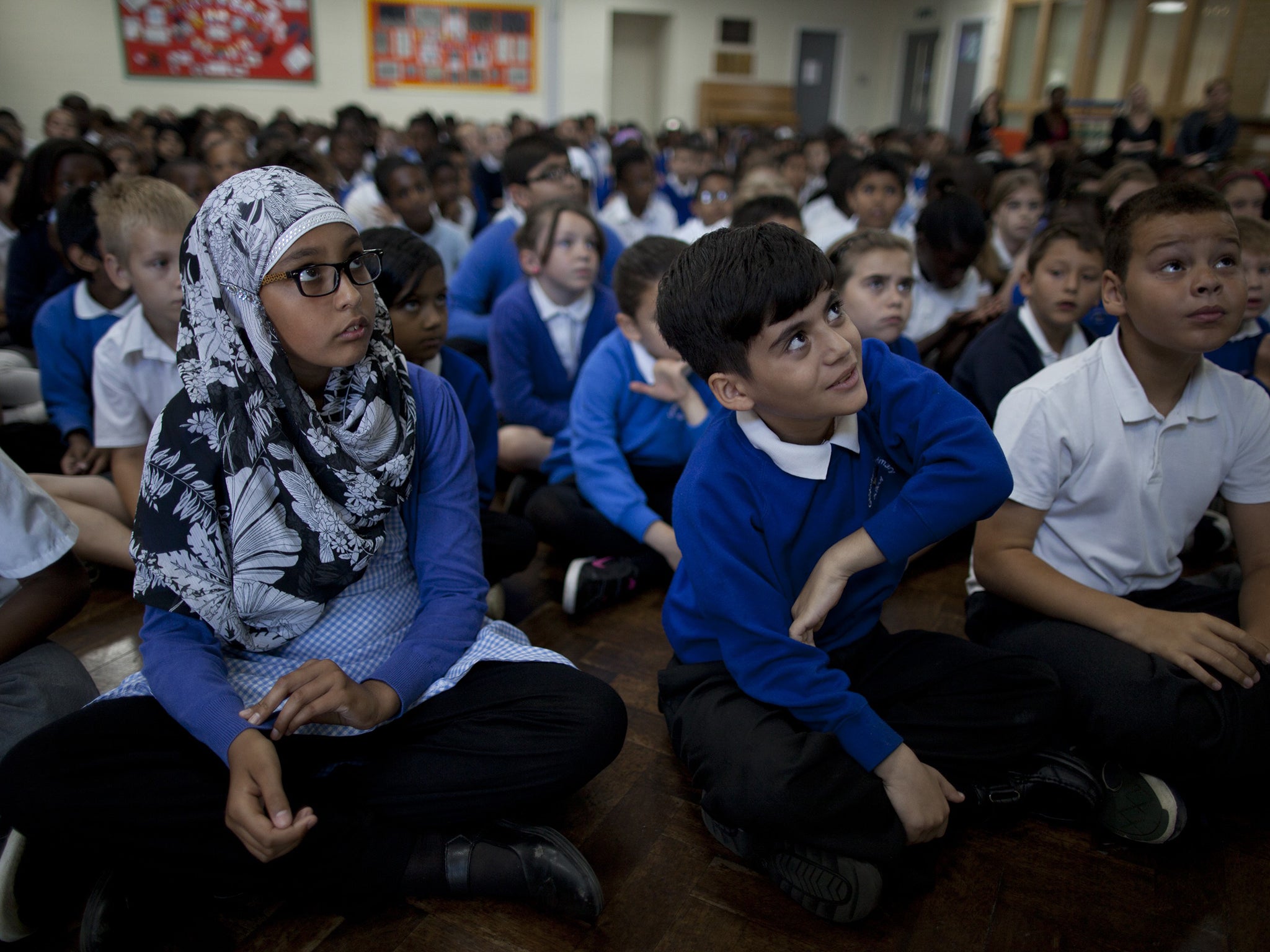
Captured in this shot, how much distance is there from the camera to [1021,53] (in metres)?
11.1

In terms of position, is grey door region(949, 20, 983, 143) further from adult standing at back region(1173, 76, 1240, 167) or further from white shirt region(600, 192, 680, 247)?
white shirt region(600, 192, 680, 247)

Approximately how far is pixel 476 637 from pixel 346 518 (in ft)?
0.88

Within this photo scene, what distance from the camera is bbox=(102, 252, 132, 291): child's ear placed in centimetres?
188

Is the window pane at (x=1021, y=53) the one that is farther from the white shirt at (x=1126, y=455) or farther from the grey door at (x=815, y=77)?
the white shirt at (x=1126, y=455)

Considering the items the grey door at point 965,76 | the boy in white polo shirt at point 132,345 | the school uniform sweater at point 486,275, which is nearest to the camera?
the boy in white polo shirt at point 132,345

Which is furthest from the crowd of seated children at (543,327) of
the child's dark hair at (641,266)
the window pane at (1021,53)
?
the window pane at (1021,53)

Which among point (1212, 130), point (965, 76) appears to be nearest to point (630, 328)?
point (1212, 130)

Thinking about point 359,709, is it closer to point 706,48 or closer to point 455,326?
point 455,326

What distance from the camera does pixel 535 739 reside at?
1153mm

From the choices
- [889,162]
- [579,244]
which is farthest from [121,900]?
[889,162]

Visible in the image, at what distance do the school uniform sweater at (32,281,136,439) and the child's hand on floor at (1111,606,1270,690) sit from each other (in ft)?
7.80

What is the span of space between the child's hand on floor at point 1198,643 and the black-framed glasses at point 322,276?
1254 mm

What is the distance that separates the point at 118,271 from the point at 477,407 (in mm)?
883

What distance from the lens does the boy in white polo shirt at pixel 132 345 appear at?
1824 mm
